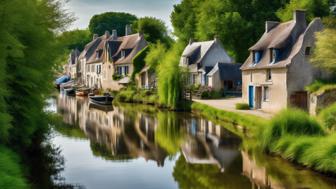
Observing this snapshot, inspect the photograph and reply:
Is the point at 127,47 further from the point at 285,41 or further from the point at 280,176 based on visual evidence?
the point at 280,176

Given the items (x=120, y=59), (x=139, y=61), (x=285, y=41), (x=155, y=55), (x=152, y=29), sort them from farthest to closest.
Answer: (x=152, y=29) < (x=120, y=59) < (x=139, y=61) < (x=155, y=55) < (x=285, y=41)

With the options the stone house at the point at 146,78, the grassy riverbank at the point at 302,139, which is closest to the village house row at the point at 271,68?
the stone house at the point at 146,78

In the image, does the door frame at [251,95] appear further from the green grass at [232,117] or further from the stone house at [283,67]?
the green grass at [232,117]

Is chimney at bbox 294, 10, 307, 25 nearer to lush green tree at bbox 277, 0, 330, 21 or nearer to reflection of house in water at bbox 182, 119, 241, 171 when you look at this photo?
reflection of house in water at bbox 182, 119, 241, 171

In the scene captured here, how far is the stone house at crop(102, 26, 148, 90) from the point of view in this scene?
221 feet

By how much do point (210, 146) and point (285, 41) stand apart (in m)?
13.6

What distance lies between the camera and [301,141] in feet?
61.3

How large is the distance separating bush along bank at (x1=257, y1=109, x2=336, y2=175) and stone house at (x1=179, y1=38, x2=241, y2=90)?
30.3 meters

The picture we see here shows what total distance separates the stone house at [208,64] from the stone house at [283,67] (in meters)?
14.2

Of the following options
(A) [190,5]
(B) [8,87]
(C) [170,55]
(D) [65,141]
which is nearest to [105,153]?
(D) [65,141]

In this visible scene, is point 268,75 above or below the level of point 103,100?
above

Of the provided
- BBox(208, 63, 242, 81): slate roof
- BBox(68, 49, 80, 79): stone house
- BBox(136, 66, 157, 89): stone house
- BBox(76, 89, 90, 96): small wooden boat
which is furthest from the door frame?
BBox(68, 49, 80, 79): stone house

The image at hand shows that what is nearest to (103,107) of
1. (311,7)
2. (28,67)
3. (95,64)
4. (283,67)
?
(283,67)

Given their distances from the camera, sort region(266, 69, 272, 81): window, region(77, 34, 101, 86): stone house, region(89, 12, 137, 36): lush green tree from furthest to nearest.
→ 1. region(89, 12, 137, 36): lush green tree
2. region(77, 34, 101, 86): stone house
3. region(266, 69, 272, 81): window
